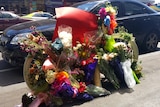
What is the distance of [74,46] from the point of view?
4.18 metres

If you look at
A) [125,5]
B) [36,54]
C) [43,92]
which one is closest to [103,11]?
[36,54]

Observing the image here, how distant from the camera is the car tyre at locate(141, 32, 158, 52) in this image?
7.26m

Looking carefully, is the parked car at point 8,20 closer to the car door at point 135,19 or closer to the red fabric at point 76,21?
the car door at point 135,19

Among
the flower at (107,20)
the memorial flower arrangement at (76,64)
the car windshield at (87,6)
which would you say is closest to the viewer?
the memorial flower arrangement at (76,64)

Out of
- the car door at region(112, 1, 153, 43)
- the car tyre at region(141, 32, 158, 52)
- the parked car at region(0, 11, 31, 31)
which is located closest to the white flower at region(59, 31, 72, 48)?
the car door at region(112, 1, 153, 43)

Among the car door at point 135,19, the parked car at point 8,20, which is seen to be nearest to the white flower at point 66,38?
the car door at point 135,19

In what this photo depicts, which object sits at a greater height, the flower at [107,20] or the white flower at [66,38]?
the flower at [107,20]

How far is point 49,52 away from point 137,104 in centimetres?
154

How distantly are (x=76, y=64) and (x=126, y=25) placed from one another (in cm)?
294

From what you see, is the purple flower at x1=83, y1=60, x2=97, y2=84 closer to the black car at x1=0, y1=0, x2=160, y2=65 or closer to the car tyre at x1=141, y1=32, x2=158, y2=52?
the black car at x1=0, y1=0, x2=160, y2=65

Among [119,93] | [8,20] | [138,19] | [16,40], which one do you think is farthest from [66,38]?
[8,20]

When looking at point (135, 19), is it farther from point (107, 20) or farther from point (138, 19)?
point (107, 20)

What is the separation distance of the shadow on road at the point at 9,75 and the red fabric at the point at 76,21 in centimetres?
147

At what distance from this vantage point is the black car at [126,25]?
207 inches
